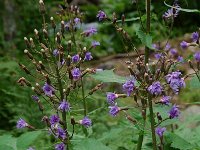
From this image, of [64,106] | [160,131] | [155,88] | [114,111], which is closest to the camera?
[155,88]

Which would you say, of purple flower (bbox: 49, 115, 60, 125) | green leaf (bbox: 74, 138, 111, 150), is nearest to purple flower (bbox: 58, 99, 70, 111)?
purple flower (bbox: 49, 115, 60, 125)

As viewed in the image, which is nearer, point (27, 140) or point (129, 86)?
point (129, 86)

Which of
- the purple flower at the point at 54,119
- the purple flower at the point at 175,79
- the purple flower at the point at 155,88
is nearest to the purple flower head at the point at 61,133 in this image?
the purple flower at the point at 54,119

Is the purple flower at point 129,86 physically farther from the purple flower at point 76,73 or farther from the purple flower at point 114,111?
the purple flower at point 76,73

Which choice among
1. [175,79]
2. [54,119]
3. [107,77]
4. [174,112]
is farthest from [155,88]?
[54,119]

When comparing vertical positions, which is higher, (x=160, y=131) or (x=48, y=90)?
(x=48, y=90)

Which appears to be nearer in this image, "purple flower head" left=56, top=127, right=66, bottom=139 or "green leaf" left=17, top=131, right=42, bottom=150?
"purple flower head" left=56, top=127, right=66, bottom=139

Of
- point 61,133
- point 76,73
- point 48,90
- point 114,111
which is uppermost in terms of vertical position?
point 76,73

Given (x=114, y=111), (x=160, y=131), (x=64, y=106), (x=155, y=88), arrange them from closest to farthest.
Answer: (x=155, y=88) < (x=64, y=106) < (x=114, y=111) < (x=160, y=131)

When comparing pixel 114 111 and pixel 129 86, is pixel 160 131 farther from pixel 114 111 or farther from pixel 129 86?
pixel 129 86

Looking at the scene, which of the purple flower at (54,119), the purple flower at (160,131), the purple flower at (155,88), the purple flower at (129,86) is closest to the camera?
the purple flower at (155,88)

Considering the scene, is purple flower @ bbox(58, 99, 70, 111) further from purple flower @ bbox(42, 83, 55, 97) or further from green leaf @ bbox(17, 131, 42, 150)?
green leaf @ bbox(17, 131, 42, 150)

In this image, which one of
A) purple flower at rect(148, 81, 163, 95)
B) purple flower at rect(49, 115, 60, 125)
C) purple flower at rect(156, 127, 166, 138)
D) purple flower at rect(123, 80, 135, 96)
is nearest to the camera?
purple flower at rect(148, 81, 163, 95)

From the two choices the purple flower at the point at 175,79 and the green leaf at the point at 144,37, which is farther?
the green leaf at the point at 144,37
